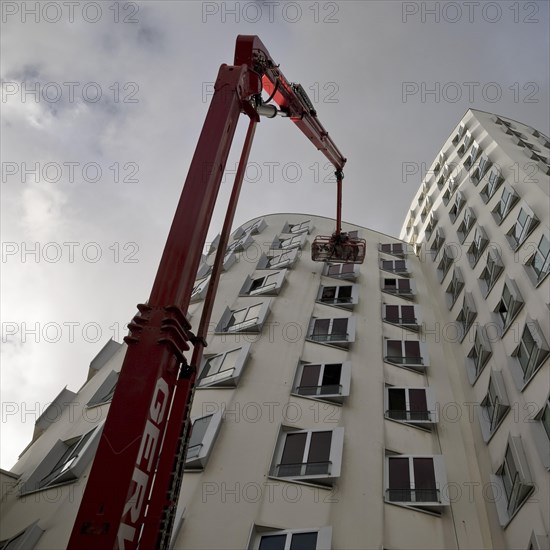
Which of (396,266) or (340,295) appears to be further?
(396,266)

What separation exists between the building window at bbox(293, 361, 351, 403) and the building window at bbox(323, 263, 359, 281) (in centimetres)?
806

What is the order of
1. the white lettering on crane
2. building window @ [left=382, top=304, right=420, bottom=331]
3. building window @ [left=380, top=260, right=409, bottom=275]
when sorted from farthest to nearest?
building window @ [left=380, top=260, right=409, bottom=275] → building window @ [left=382, top=304, right=420, bottom=331] → the white lettering on crane

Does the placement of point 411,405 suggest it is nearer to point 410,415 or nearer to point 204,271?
point 410,415

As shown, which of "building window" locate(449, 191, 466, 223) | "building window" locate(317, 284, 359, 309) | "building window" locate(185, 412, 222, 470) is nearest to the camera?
"building window" locate(185, 412, 222, 470)

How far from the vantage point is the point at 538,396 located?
46.1 ft

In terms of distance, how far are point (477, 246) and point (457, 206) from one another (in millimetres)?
6015

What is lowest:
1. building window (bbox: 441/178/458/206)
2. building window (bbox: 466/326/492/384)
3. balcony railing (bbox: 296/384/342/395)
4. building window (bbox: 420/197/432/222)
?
balcony railing (bbox: 296/384/342/395)

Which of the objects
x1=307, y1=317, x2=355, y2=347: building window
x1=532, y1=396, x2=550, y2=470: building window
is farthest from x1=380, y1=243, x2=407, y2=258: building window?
x1=532, y1=396, x2=550, y2=470: building window

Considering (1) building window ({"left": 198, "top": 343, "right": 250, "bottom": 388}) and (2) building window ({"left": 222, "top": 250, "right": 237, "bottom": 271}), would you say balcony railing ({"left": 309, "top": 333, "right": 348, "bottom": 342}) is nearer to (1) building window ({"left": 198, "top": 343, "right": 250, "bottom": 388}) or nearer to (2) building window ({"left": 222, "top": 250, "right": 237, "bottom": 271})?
(1) building window ({"left": 198, "top": 343, "right": 250, "bottom": 388})

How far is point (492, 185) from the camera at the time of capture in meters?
24.0

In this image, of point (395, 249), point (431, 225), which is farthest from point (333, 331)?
point (431, 225)

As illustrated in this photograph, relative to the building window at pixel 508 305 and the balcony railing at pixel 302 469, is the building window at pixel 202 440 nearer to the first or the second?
the balcony railing at pixel 302 469

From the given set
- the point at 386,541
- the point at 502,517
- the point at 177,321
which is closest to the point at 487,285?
the point at 502,517

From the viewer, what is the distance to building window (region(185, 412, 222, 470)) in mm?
13414
